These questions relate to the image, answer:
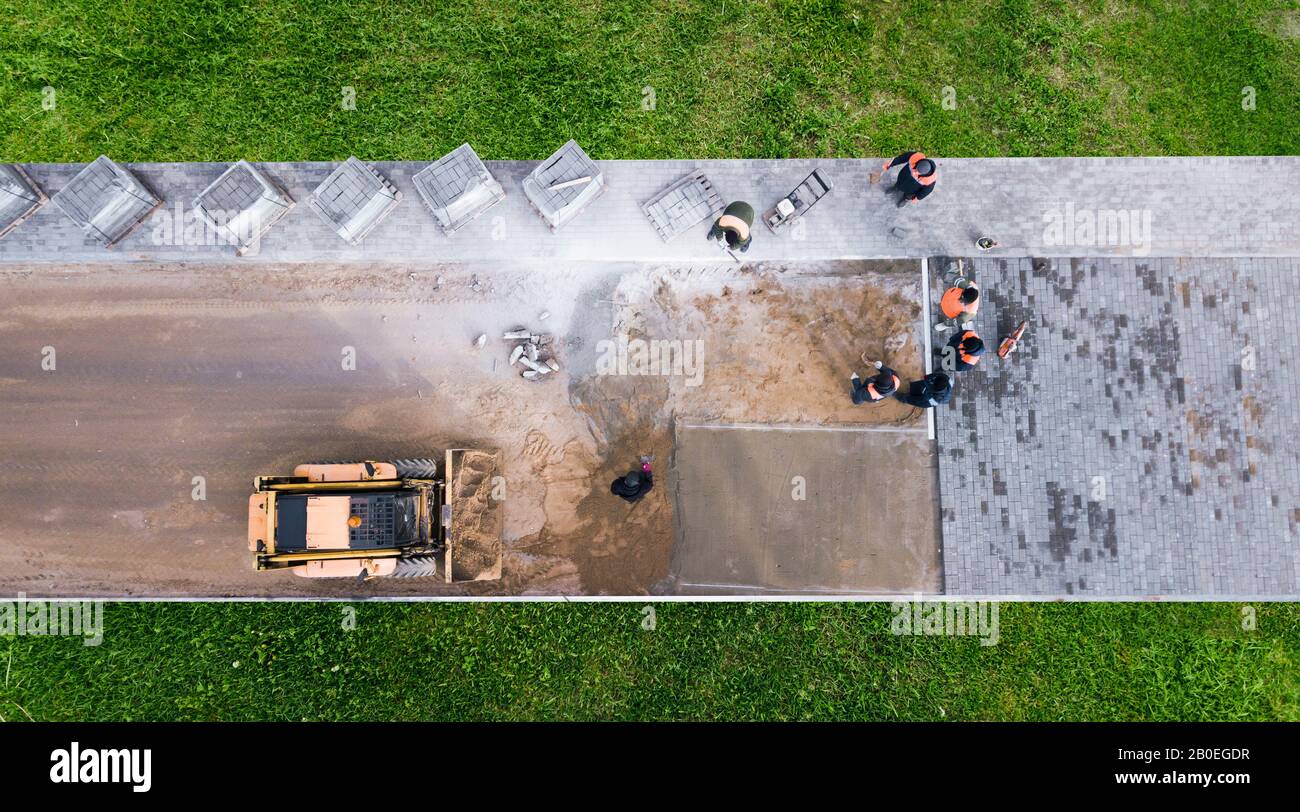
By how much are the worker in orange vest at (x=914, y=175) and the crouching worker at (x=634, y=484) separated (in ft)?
A: 20.6

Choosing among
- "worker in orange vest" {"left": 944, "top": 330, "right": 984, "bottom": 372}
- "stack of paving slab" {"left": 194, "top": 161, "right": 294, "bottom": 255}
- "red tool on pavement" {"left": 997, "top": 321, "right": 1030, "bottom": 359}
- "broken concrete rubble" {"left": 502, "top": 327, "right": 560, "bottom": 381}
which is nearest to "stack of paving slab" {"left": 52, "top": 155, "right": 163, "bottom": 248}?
"stack of paving slab" {"left": 194, "top": 161, "right": 294, "bottom": 255}

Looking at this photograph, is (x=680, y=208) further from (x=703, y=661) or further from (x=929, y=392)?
(x=703, y=661)

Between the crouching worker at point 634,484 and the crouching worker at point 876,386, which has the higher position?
the crouching worker at point 876,386

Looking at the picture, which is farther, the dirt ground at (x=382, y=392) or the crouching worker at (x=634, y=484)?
the dirt ground at (x=382, y=392)

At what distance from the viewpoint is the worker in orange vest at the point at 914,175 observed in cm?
1063

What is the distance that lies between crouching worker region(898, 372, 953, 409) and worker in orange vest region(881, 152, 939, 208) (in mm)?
3011

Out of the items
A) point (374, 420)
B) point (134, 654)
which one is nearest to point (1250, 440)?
point (374, 420)

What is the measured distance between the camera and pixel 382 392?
1170 centimetres

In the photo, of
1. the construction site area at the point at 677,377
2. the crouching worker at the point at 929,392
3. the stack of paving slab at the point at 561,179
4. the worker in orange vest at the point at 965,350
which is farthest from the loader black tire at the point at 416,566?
the worker in orange vest at the point at 965,350

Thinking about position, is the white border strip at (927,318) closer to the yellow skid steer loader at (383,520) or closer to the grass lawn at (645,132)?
the grass lawn at (645,132)
